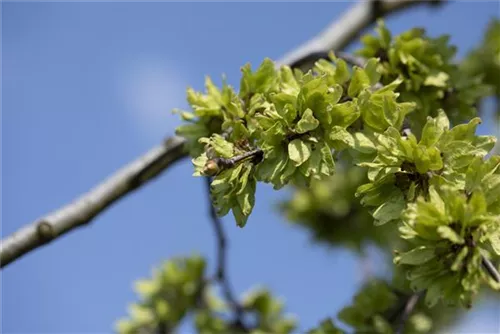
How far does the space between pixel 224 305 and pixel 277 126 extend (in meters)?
2.51

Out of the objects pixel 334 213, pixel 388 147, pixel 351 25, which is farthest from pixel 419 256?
pixel 334 213

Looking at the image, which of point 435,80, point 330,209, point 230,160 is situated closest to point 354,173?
point 330,209

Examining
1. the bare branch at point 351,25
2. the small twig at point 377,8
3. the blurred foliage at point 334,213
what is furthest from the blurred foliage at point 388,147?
the blurred foliage at point 334,213

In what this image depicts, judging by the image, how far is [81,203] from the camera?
7.47 feet

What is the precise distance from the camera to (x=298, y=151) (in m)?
1.69

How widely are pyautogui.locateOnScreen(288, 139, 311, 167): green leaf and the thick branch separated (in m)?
0.87

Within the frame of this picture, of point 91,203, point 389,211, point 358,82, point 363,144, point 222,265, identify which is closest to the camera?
point 389,211

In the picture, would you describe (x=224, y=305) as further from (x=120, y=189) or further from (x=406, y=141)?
(x=406, y=141)

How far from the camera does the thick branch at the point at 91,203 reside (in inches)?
80.8

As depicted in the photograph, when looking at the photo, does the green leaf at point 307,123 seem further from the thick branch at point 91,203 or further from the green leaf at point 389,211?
the thick branch at point 91,203

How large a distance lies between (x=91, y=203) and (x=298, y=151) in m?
0.92

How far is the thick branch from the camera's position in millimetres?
2054

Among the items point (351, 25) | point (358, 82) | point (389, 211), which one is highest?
point (351, 25)

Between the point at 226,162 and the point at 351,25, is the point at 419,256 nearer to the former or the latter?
the point at 226,162
